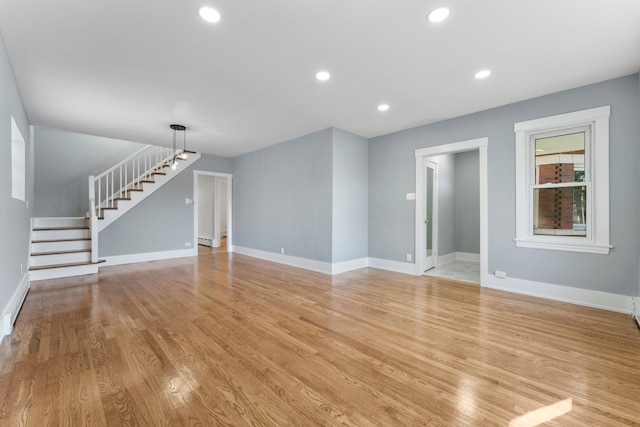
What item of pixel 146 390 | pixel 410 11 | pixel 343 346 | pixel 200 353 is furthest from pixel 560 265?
pixel 146 390

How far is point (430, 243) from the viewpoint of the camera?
545 centimetres

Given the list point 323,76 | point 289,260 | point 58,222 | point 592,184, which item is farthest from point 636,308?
point 58,222

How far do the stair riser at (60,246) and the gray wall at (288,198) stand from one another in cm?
324

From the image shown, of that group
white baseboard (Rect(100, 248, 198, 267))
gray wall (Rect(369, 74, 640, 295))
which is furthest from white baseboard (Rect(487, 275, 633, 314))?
white baseboard (Rect(100, 248, 198, 267))

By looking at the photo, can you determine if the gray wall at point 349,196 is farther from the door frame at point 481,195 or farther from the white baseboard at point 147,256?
the white baseboard at point 147,256

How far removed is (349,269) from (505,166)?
3.07 metres

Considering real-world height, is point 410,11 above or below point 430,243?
above

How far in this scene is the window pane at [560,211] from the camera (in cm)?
343

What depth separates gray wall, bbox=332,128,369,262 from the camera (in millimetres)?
5043

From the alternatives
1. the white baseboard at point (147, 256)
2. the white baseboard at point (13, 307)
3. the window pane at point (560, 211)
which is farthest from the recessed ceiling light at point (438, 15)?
the white baseboard at point (147, 256)

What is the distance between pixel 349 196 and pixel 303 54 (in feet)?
9.92

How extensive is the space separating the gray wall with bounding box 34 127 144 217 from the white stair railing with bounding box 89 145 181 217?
40cm

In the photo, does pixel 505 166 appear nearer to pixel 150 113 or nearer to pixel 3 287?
pixel 150 113

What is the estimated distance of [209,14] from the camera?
83.3 inches
